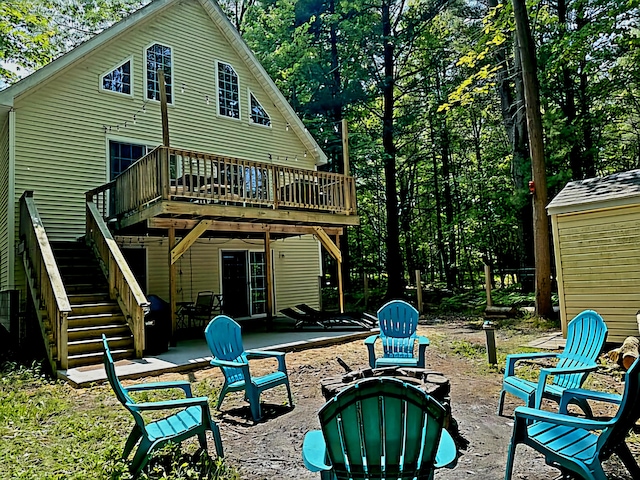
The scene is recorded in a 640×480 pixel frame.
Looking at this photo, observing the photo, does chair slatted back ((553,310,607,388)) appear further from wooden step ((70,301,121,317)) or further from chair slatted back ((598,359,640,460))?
wooden step ((70,301,121,317))

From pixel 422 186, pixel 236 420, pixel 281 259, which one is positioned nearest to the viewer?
pixel 236 420

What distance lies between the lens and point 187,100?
38.8 ft

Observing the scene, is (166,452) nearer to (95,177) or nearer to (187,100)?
(95,177)

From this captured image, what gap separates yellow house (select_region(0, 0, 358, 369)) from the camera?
25.5 feet

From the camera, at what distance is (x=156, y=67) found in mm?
11438

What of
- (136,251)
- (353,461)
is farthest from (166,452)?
(136,251)

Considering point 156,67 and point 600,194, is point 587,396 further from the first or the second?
point 156,67

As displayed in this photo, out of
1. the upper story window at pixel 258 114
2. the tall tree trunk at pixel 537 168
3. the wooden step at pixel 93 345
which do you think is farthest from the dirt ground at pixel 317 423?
the upper story window at pixel 258 114

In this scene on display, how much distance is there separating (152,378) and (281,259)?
7.50m

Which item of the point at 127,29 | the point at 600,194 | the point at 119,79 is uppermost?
the point at 127,29

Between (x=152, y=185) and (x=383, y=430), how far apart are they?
6.99 metres

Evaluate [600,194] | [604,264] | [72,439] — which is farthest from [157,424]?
[600,194]

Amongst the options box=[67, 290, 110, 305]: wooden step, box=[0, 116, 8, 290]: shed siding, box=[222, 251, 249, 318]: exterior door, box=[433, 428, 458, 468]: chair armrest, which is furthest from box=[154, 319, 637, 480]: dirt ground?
box=[0, 116, 8, 290]: shed siding

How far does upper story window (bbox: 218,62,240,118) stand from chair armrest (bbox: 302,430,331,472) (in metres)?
11.2
